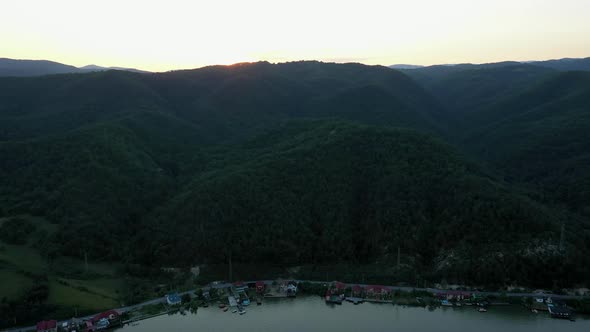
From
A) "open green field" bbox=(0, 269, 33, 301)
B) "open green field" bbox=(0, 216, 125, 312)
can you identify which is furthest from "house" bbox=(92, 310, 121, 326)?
"open green field" bbox=(0, 269, 33, 301)

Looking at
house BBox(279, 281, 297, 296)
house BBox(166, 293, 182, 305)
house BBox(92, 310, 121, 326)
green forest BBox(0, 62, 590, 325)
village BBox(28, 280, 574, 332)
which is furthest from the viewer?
green forest BBox(0, 62, 590, 325)

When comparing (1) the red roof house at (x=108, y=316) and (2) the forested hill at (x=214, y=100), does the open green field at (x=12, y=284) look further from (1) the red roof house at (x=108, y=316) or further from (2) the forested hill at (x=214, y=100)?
(2) the forested hill at (x=214, y=100)

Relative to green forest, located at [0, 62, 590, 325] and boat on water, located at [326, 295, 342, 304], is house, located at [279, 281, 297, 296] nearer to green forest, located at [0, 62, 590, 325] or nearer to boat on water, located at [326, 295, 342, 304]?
boat on water, located at [326, 295, 342, 304]

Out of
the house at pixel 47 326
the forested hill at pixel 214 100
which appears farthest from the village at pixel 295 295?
the forested hill at pixel 214 100

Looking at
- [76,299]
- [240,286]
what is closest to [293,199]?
[240,286]

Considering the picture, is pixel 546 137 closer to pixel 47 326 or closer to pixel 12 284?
pixel 47 326

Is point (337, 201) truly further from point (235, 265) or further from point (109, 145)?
point (109, 145)
